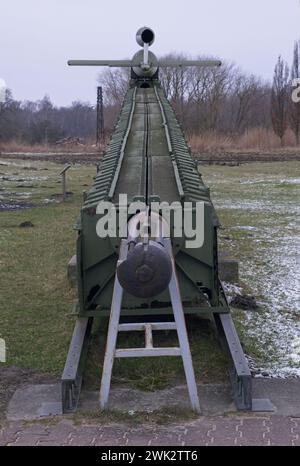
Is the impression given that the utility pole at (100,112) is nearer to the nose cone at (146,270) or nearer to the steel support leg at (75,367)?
the steel support leg at (75,367)

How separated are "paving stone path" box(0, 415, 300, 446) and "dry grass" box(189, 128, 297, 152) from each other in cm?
2736

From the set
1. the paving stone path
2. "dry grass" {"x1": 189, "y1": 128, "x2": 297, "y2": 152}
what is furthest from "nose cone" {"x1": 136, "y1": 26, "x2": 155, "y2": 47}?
"dry grass" {"x1": 189, "y1": 128, "x2": 297, "y2": 152}

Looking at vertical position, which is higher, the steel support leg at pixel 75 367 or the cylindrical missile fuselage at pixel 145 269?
the cylindrical missile fuselage at pixel 145 269

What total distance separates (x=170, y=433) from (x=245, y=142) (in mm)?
31651

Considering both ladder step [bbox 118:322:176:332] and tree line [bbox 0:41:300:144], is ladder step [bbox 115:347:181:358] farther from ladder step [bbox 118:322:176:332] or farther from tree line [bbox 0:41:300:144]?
tree line [bbox 0:41:300:144]

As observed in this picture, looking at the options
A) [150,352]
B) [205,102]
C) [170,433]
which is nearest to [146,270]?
[150,352]

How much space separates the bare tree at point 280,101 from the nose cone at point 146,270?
31.6m

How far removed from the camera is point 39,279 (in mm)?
7566

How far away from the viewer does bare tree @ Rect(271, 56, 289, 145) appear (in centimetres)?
3472

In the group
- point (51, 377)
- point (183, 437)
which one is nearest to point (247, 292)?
point (51, 377)

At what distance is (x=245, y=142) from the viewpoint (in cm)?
3456

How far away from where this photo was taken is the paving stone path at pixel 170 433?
12.4 ft

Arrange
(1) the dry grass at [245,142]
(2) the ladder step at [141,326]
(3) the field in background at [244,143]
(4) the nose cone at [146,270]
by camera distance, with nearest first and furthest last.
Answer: (4) the nose cone at [146,270], (2) the ladder step at [141,326], (3) the field in background at [244,143], (1) the dry grass at [245,142]

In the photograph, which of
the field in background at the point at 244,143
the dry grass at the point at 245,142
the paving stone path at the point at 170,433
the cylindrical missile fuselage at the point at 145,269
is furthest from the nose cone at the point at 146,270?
the dry grass at the point at 245,142
